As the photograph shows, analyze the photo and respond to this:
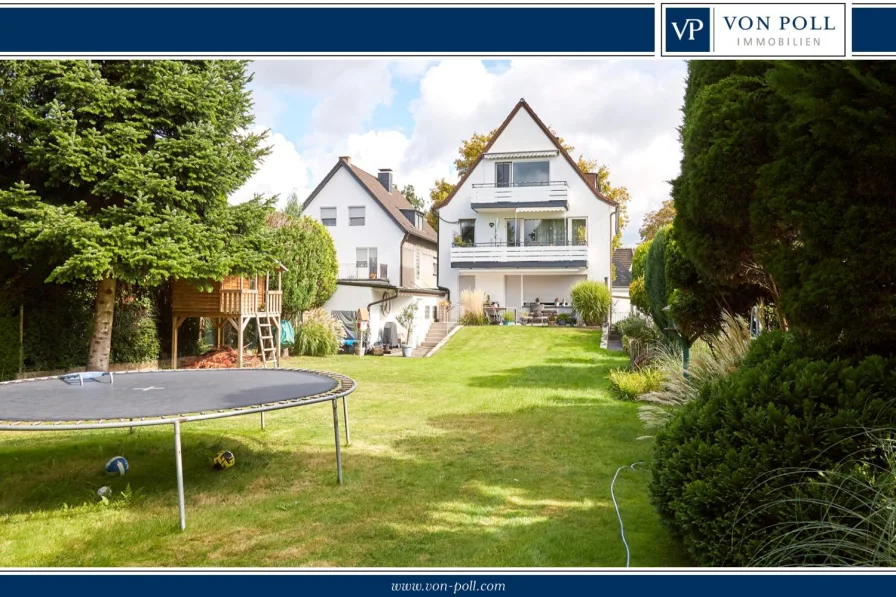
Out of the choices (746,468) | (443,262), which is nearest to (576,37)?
(746,468)

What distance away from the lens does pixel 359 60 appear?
290 centimetres

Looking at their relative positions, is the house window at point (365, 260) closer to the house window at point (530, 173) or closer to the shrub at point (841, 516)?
the house window at point (530, 173)

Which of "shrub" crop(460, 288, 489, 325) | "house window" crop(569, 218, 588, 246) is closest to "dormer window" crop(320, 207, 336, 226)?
"shrub" crop(460, 288, 489, 325)

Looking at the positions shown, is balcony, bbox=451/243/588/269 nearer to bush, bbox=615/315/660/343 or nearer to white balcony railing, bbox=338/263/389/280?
white balcony railing, bbox=338/263/389/280

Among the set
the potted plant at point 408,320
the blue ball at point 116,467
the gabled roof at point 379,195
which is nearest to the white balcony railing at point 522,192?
the gabled roof at point 379,195

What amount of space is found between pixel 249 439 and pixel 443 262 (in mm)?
18290

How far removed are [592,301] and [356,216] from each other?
970 centimetres

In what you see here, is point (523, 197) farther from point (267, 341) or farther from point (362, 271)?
point (267, 341)

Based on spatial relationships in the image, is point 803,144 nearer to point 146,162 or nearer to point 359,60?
point 359,60

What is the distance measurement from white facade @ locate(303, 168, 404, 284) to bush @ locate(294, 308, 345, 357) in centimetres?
727

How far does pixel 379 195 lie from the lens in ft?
81.3

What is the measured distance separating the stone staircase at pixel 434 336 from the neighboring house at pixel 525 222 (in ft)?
13.3

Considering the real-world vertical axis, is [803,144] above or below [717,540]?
above

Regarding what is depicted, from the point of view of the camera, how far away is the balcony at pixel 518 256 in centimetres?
2244
